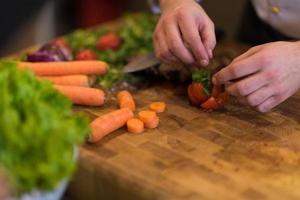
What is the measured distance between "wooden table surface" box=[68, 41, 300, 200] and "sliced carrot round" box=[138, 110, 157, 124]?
0.03m

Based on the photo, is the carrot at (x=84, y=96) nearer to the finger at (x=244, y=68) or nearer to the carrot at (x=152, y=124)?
the carrot at (x=152, y=124)

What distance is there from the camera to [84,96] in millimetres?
1233

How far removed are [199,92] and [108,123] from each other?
0.85 ft

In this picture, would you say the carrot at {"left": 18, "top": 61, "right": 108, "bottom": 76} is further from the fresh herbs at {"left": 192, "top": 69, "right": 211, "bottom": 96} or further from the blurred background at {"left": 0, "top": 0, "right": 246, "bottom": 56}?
the blurred background at {"left": 0, "top": 0, "right": 246, "bottom": 56}

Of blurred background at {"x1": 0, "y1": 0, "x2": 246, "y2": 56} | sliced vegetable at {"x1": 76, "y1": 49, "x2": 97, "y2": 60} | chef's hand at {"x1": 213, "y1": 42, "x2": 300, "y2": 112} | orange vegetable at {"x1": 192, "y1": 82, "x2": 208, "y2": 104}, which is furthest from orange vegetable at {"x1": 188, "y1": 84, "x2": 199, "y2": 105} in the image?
blurred background at {"x1": 0, "y1": 0, "x2": 246, "y2": 56}

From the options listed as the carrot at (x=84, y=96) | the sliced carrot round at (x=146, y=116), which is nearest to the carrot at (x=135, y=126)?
the sliced carrot round at (x=146, y=116)

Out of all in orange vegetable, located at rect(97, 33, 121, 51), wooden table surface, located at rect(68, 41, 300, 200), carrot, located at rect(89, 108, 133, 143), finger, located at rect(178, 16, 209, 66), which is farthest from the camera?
orange vegetable, located at rect(97, 33, 121, 51)

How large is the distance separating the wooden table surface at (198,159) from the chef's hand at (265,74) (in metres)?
0.08

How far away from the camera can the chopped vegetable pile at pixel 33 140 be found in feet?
2.59

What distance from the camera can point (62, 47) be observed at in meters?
1.47

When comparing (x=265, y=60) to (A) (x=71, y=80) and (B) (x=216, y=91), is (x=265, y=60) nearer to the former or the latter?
(B) (x=216, y=91)

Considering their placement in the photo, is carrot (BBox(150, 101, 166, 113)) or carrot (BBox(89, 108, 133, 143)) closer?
carrot (BBox(89, 108, 133, 143))

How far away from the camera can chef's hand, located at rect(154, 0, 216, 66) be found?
47.4 inches

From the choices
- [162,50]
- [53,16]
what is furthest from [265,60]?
[53,16]
